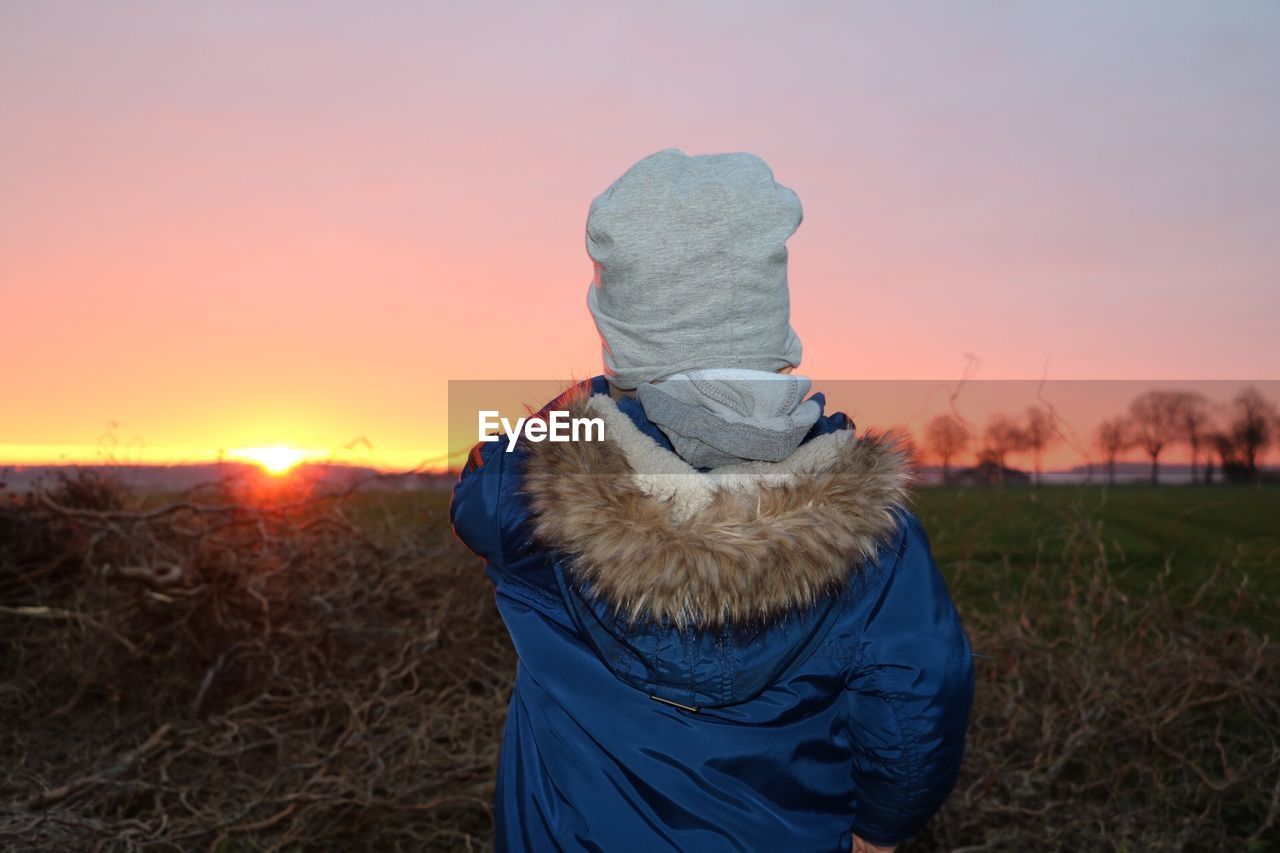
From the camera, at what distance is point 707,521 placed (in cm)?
139

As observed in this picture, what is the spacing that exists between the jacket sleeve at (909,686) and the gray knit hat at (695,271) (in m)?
0.39

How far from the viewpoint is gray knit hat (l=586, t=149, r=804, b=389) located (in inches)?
60.2

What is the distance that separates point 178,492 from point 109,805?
197 cm

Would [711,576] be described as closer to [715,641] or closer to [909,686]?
[715,641]

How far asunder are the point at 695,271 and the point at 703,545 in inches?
16.9

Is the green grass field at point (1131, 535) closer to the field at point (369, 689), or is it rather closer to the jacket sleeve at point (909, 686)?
the field at point (369, 689)

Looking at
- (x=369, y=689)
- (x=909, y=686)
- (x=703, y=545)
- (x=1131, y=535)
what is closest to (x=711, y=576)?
(x=703, y=545)

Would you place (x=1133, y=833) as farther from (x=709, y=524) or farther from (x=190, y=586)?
(x=190, y=586)

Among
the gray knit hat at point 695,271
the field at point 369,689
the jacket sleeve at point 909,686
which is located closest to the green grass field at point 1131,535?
the field at point 369,689

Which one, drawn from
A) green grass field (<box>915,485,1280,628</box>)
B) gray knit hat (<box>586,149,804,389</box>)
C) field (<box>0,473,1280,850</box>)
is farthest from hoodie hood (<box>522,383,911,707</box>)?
green grass field (<box>915,485,1280,628</box>)

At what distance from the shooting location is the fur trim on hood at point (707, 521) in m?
1.37

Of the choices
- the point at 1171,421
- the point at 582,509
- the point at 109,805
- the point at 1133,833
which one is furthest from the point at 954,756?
the point at 1171,421

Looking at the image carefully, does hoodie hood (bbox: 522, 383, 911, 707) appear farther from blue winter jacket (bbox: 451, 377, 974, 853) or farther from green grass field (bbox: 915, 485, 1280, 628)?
green grass field (bbox: 915, 485, 1280, 628)

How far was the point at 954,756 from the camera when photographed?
158 centimetres
